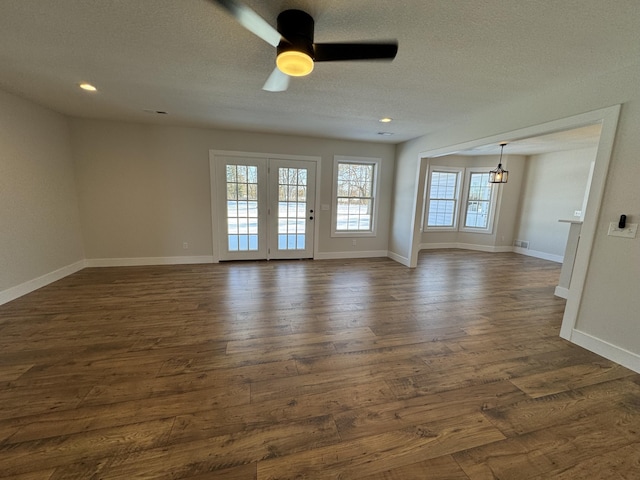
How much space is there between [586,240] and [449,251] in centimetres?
467

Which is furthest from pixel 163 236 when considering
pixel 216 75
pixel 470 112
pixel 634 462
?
pixel 634 462

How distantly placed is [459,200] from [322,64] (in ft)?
20.5

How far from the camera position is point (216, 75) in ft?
8.56

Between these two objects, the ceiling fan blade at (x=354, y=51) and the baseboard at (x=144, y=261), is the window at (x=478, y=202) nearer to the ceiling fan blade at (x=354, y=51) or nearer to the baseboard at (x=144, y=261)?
the ceiling fan blade at (x=354, y=51)

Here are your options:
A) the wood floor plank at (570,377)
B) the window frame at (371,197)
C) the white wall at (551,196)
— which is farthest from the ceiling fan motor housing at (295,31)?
the white wall at (551,196)

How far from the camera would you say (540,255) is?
6539 mm

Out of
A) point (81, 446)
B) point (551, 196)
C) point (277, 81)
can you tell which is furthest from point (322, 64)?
point (551, 196)

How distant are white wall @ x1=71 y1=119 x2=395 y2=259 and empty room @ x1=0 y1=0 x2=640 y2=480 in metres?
0.04

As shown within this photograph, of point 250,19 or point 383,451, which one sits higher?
point 250,19

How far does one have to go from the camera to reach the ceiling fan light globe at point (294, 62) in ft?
5.34

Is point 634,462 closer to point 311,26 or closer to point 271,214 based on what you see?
point 311,26

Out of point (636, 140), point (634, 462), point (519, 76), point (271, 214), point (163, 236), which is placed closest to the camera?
point (634, 462)

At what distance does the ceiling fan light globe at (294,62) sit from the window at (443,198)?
609 centimetres

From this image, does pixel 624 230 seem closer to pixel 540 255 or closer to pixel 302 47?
pixel 302 47
